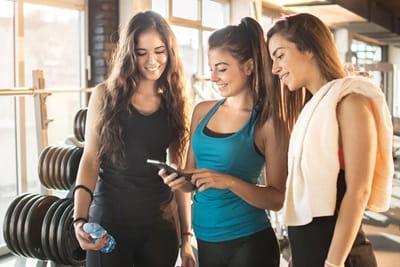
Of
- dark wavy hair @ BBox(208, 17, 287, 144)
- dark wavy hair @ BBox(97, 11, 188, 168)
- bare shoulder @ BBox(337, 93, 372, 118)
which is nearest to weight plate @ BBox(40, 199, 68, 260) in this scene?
dark wavy hair @ BBox(97, 11, 188, 168)

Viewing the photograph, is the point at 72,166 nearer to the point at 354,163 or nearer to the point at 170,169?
the point at 170,169

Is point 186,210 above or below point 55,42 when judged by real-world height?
below

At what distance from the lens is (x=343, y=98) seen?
1.17m

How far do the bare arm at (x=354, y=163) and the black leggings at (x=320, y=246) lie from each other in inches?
2.3

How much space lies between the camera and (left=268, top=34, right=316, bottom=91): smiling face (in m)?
1.28

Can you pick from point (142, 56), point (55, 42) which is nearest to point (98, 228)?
point (142, 56)

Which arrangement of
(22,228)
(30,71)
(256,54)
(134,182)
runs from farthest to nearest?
(30,71) → (22,228) → (134,182) → (256,54)

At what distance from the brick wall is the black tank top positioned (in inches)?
124

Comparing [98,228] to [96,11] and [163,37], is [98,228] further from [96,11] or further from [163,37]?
[96,11]

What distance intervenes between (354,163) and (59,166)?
218cm

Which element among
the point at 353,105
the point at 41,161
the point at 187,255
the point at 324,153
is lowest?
the point at 187,255

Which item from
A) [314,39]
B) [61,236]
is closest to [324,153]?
[314,39]

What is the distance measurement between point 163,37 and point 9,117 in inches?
115

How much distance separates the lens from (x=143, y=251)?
5.49 ft
